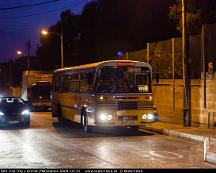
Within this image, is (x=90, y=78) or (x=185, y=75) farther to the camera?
(x=185, y=75)

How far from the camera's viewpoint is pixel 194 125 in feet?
73.0

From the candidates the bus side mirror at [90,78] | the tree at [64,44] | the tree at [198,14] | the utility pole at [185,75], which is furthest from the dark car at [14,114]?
the tree at [64,44]

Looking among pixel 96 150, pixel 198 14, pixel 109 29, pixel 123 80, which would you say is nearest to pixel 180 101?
pixel 123 80

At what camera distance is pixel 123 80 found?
66.6ft

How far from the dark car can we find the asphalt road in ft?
6.95

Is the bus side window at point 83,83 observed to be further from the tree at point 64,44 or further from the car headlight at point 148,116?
the tree at point 64,44

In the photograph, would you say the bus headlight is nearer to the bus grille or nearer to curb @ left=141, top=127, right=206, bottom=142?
the bus grille

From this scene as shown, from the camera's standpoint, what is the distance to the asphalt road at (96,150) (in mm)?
12219

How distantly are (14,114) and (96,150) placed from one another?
9404 millimetres

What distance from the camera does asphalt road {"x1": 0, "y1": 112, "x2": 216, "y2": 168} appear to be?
1222 cm

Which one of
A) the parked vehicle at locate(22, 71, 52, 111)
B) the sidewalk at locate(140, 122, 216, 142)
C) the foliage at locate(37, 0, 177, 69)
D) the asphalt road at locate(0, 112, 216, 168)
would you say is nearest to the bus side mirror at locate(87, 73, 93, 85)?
the asphalt road at locate(0, 112, 216, 168)

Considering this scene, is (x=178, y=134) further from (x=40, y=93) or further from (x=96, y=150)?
(x=40, y=93)

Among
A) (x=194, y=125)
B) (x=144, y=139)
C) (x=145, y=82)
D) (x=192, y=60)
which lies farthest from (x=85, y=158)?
(x=192, y=60)

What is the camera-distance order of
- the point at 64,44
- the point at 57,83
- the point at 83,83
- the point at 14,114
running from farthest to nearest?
1. the point at 64,44
2. the point at 57,83
3. the point at 14,114
4. the point at 83,83
